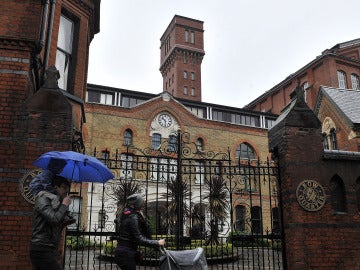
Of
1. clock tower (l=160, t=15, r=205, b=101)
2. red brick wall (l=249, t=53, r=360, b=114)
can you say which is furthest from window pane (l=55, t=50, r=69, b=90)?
clock tower (l=160, t=15, r=205, b=101)

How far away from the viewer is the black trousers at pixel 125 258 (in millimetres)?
4828

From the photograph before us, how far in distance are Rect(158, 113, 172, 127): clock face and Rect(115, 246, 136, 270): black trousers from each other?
25.6m

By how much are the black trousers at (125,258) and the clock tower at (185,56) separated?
48.4 metres

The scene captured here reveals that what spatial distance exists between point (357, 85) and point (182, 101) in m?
18.8

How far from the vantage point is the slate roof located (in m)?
18.6

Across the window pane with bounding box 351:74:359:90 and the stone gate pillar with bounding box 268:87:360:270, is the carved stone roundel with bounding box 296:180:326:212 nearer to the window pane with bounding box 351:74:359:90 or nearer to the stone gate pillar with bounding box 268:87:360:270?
the stone gate pillar with bounding box 268:87:360:270

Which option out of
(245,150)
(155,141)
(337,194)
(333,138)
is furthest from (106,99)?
(337,194)

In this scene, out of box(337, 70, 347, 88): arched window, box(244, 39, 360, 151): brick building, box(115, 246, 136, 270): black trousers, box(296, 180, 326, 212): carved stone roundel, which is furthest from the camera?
box(337, 70, 347, 88): arched window

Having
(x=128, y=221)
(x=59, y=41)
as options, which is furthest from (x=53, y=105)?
(x=59, y=41)

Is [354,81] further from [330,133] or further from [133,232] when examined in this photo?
[133,232]

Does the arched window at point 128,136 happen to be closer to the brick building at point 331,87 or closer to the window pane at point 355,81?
the brick building at point 331,87

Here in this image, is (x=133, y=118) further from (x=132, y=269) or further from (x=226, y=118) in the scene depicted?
(x=132, y=269)

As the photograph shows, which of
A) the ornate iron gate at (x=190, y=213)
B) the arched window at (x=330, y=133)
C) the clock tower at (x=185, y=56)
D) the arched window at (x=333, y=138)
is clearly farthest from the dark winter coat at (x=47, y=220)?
the clock tower at (x=185, y=56)

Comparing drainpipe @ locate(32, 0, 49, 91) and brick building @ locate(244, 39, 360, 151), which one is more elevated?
brick building @ locate(244, 39, 360, 151)
